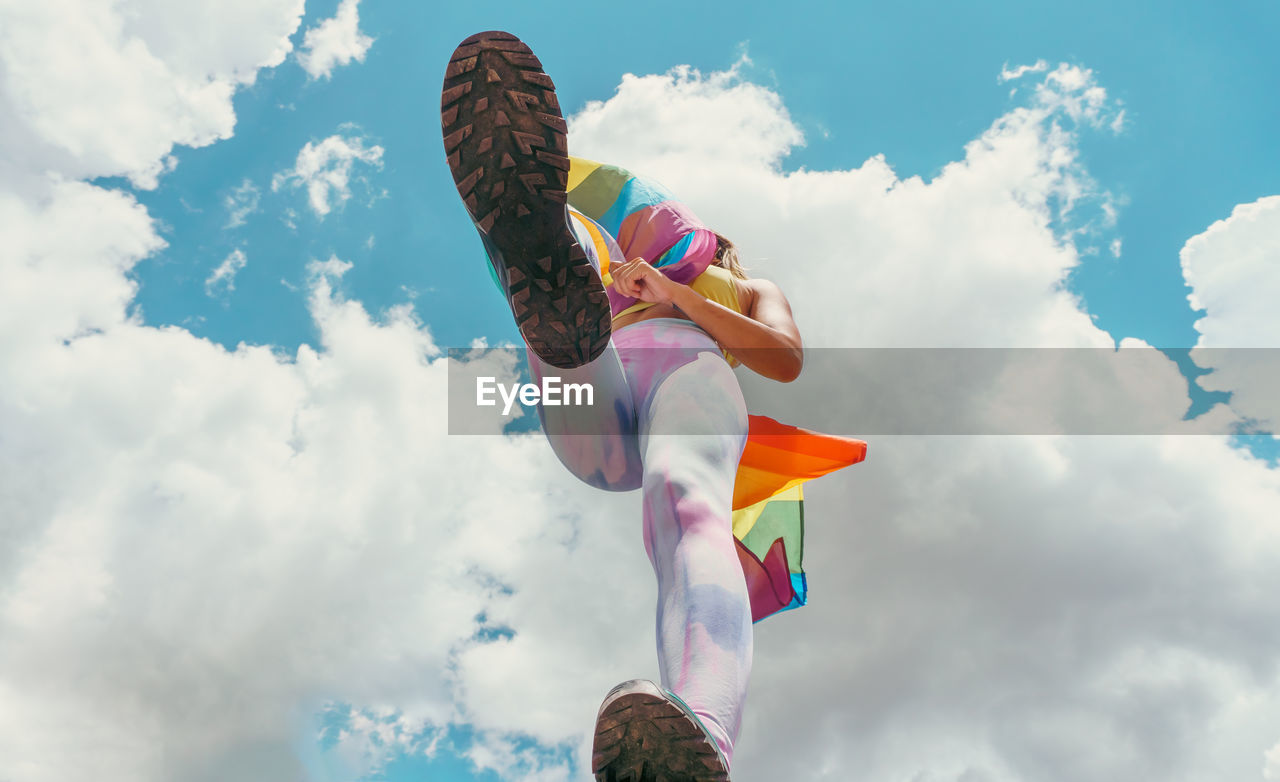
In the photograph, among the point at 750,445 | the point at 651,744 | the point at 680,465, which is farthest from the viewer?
the point at 750,445

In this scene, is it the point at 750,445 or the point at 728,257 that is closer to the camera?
the point at 750,445

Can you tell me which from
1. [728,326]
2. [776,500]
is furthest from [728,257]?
[776,500]

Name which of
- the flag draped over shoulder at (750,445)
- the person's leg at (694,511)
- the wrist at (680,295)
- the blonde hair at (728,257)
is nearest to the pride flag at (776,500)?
the flag draped over shoulder at (750,445)

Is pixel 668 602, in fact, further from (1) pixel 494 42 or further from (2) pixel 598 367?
(1) pixel 494 42

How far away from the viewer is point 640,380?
2.42m

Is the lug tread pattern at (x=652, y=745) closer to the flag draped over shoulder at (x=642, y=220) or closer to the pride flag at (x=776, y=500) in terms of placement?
the pride flag at (x=776, y=500)

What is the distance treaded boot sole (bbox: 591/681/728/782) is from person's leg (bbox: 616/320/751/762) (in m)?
0.17

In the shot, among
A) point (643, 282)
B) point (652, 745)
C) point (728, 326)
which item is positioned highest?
point (643, 282)

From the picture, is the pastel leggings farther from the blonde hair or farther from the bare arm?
the blonde hair

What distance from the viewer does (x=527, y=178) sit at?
1.74 metres

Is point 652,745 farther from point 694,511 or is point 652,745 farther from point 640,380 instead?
point 640,380

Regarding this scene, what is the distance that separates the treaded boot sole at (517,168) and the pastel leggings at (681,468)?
37 cm

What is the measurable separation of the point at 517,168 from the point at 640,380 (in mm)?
845

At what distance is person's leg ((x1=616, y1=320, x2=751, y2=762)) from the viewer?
1673mm
